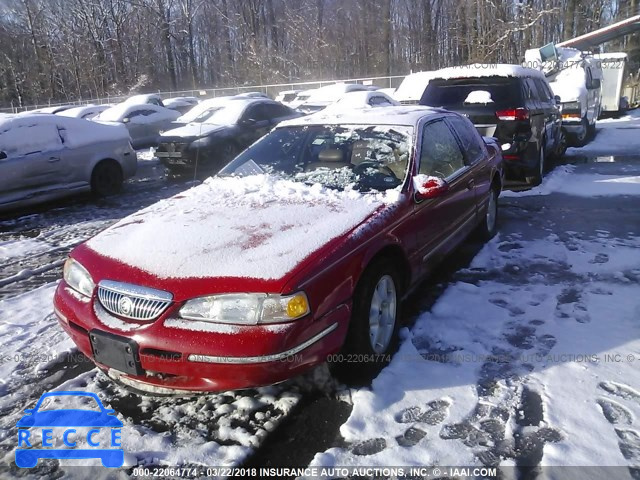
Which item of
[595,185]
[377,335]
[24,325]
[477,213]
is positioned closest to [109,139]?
[24,325]

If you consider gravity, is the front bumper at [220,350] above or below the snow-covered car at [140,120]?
below

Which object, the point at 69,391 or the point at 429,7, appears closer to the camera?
the point at 69,391

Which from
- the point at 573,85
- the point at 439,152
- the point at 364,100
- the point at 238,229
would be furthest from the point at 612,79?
the point at 238,229

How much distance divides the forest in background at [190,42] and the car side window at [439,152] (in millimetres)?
38441

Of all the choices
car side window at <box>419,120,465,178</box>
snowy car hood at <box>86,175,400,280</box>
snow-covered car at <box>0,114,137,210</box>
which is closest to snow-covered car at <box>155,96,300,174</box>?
snow-covered car at <box>0,114,137,210</box>

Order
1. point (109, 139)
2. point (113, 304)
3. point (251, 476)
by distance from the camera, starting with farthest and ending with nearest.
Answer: point (109, 139)
point (113, 304)
point (251, 476)

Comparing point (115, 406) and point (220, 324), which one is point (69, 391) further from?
point (220, 324)

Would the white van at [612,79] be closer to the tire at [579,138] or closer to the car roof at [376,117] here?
the tire at [579,138]

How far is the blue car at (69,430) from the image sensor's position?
8.61 feet

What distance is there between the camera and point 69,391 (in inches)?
125

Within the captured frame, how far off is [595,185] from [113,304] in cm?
813

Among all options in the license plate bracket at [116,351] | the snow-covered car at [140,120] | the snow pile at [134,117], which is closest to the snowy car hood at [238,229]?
the license plate bracket at [116,351]

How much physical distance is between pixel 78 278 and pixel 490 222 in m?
4.45

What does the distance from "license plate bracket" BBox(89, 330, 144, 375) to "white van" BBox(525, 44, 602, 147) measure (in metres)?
11.7
